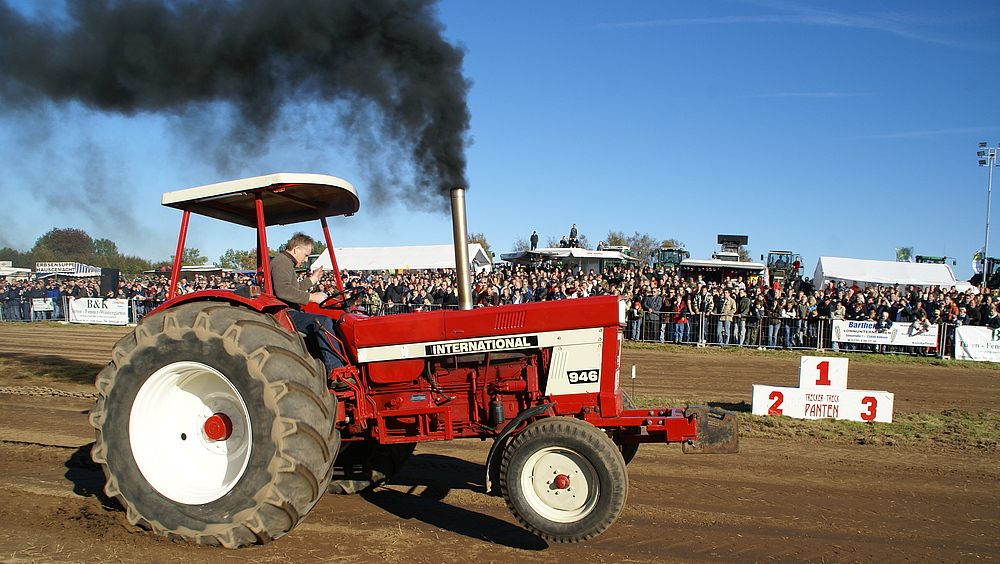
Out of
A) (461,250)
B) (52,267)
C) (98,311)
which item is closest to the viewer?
(461,250)

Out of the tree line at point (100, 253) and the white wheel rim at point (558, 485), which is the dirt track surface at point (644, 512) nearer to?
the white wheel rim at point (558, 485)

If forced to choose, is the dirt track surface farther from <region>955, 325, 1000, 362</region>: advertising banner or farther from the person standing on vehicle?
<region>955, 325, 1000, 362</region>: advertising banner

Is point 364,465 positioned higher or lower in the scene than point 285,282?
lower

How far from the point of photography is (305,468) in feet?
12.7

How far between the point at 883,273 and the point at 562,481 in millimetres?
24787

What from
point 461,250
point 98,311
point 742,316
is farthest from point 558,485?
point 98,311

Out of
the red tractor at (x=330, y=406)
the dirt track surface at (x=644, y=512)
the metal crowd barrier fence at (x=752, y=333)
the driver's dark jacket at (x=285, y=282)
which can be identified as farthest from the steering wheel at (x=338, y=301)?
the metal crowd barrier fence at (x=752, y=333)

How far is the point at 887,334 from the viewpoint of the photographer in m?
15.2

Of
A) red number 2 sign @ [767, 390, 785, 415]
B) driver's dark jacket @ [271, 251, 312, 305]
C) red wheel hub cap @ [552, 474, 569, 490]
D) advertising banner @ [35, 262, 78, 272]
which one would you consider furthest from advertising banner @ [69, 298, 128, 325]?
advertising banner @ [35, 262, 78, 272]

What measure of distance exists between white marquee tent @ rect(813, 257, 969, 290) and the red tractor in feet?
73.3

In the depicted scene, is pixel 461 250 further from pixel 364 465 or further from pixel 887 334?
pixel 887 334

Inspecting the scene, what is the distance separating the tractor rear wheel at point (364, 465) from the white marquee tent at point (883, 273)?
22380 millimetres

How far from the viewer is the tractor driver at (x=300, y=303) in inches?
182

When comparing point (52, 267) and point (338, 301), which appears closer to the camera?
point (338, 301)
